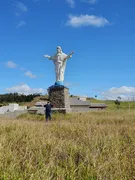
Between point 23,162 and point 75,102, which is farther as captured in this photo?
point 75,102

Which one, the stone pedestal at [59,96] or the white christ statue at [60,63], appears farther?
the white christ statue at [60,63]

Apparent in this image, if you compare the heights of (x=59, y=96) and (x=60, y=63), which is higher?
(x=60, y=63)

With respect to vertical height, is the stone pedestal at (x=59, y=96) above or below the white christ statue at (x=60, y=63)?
below

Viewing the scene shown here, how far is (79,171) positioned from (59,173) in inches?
10.2

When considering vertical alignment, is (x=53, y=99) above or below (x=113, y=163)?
above

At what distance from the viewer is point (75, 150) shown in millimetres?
4531

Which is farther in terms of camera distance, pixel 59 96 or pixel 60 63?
pixel 60 63

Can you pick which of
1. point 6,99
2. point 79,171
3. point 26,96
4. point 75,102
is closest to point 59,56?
point 75,102

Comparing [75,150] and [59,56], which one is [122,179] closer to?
[75,150]

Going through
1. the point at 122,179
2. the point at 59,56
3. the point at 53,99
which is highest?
the point at 59,56

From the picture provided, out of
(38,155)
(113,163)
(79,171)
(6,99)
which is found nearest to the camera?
(79,171)

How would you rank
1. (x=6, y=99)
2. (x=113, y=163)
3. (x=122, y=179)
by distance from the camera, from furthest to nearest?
(x=6, y=99)
(x=113, y=163)
(x=122, y=179)

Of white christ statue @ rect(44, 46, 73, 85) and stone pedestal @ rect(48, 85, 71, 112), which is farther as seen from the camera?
white christ statue @ rect(44, 46, 73, 85)

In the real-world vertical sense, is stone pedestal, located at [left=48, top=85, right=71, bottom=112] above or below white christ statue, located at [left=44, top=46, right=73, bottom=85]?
below
